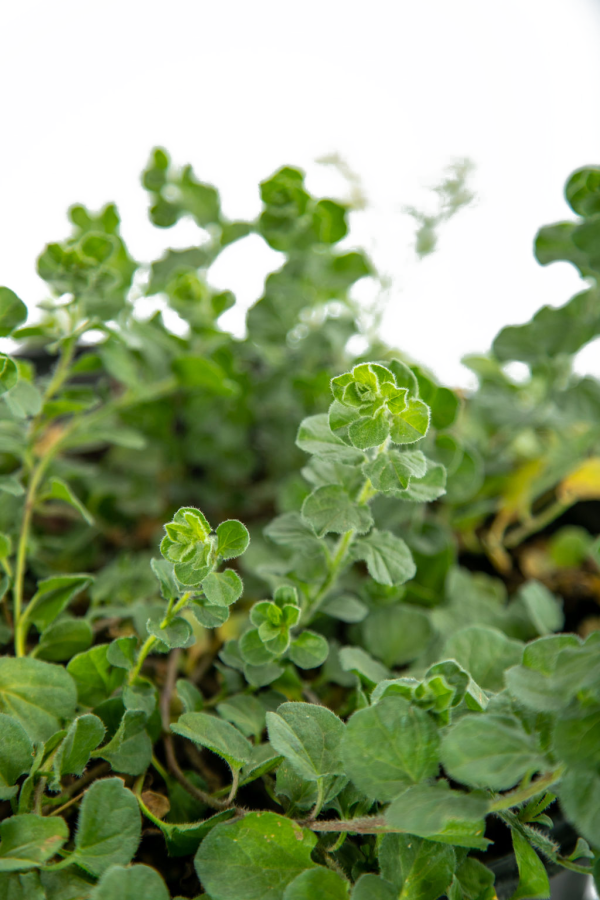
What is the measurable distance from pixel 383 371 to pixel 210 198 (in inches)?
16.5

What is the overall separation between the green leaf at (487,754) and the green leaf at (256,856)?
0.37 feet

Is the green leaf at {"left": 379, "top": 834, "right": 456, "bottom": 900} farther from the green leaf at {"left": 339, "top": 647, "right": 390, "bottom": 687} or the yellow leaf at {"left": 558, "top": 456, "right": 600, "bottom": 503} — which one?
the yellow leaf at {"left": 558, "top": 456, "right": 600, "bottom": 503}

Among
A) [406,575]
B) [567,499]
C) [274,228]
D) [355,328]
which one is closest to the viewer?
[406,575]

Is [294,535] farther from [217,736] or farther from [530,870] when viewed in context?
[530,870]

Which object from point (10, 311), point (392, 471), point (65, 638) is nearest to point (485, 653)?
point (392, 471)

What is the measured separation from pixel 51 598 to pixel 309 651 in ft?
0.71

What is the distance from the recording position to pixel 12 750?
0.38 metres

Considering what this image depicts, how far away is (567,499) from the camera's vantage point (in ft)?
2.80

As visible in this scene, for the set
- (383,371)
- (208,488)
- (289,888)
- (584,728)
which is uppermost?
Result: (383,371)

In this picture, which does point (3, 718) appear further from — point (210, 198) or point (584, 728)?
point (210, 198)

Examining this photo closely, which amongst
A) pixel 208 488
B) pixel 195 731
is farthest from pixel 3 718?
pixel 208 488

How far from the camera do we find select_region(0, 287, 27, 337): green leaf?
48 cm

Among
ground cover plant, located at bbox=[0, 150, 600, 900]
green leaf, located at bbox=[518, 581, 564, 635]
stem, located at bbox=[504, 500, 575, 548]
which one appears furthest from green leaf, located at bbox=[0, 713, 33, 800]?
stem, located at bbox=[504, 500, 575, 548]

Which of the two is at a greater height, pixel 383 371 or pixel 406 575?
pixel 383 371
